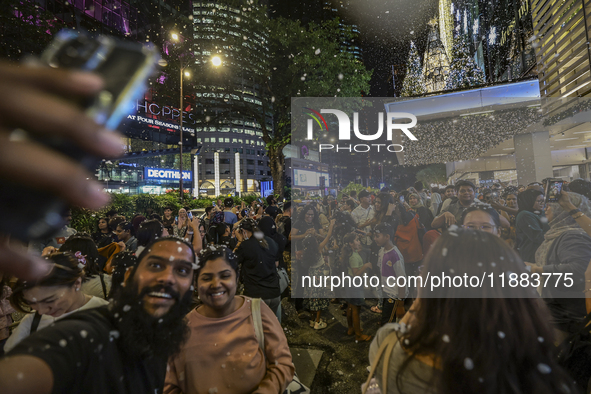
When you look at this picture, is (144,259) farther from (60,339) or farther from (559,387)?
(559,387)

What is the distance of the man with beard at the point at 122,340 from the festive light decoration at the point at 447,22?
69.0ft

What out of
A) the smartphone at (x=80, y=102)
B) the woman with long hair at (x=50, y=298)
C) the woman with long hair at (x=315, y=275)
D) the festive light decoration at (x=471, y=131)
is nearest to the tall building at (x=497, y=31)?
the festive light decoration at (x=471, y=131)

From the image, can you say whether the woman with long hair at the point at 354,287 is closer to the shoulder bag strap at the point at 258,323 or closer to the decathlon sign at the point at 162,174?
the shoulder bag strap at the point at 258,323

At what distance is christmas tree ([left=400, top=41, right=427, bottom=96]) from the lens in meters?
18.4

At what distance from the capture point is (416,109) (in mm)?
10719

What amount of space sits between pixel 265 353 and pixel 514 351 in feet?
5.33

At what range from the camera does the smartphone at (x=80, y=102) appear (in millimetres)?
450

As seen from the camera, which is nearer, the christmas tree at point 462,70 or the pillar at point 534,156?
the pillar at point 534,156

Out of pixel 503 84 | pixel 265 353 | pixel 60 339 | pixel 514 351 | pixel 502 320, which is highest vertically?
pixel 503 84

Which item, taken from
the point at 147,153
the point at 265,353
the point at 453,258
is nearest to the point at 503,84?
the point at 453,258

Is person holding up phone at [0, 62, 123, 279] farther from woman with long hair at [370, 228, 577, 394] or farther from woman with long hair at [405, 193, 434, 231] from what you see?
woman with long hair at [405, 193, 434, 231]

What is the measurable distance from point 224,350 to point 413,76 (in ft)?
73.4

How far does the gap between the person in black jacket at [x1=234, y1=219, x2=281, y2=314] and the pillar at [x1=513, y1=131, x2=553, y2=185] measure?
881cm

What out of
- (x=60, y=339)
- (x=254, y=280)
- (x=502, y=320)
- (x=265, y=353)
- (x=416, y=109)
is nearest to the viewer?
(x=60, y=339)
